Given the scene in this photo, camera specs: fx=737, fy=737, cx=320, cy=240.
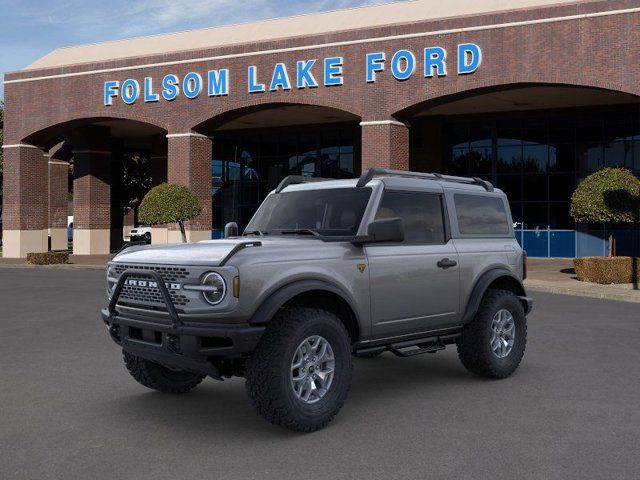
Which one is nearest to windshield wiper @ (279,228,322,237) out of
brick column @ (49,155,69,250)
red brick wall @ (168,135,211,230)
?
red brick wall @ (168,135,211,230)

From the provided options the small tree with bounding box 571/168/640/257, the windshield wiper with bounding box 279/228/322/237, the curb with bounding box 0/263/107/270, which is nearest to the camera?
the windshield wiper with bounding box 279/228/322/237

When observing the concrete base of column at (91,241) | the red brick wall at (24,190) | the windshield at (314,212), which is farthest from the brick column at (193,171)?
the windshield at (314,212)

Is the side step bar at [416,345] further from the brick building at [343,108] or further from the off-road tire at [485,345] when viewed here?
the brick building at [343,108]

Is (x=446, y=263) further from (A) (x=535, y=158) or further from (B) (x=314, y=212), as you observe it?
(A) (x=535, y=158)

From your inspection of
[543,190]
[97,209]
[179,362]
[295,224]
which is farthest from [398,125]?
[179,362]

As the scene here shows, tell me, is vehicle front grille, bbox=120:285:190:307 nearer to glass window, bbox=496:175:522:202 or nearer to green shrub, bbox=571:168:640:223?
green shrub, bbox=571:168:640:223

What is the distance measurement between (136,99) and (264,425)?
29717 mm

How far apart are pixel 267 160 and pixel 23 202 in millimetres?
13161

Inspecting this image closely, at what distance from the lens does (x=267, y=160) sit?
41.9m

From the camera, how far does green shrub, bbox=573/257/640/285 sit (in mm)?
20625

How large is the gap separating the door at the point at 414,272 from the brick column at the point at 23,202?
33.0 metres

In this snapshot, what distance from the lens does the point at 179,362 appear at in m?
5.66

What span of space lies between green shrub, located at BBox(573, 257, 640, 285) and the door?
576 inches

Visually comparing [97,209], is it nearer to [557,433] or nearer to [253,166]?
[253,166]
